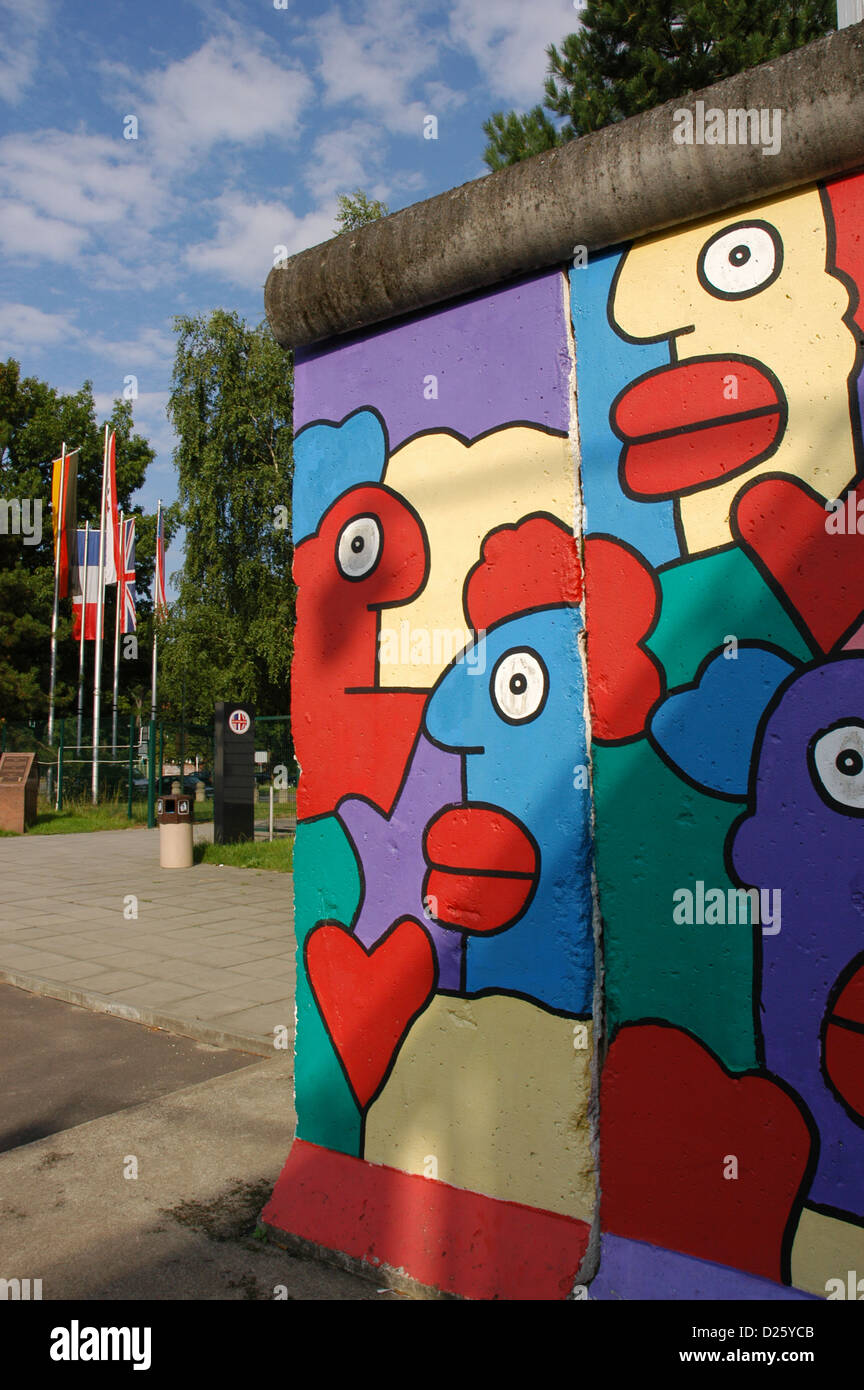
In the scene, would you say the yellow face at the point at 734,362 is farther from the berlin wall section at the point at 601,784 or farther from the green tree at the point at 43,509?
the green tree at the point at 43,509

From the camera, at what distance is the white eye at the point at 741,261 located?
231 centimetres

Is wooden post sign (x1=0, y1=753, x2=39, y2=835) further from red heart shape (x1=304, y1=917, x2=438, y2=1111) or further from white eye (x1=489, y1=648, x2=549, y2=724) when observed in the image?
white eye (x1=489, y1=648, x2=549, y2=724)

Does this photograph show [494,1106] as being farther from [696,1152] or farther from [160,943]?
[160,943]

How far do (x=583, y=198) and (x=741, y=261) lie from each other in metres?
0.46

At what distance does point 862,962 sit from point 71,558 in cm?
2300

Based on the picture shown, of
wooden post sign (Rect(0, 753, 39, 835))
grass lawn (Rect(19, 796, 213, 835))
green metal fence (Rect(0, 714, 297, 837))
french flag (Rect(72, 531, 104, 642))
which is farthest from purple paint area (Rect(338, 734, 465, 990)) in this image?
french flag (Rect(72, 531, 104, 642))

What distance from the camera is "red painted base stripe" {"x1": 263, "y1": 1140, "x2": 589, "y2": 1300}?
8.01ft

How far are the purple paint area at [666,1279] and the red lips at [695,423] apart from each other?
1839 millimetres

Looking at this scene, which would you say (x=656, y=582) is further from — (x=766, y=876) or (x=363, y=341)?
(x=363, y=341)

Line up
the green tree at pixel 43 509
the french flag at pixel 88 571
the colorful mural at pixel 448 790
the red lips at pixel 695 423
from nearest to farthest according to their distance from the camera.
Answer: the red lips at pixel 695 423 → the colorful mural at pixel 448 790 → the french flag at pixel 88 571 → the green tree at pixel 43 509

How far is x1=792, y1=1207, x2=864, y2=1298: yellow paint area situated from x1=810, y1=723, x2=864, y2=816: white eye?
88cm

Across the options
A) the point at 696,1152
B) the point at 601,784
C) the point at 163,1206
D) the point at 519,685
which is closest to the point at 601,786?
the point at 601,784

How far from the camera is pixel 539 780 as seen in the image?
2598 mm

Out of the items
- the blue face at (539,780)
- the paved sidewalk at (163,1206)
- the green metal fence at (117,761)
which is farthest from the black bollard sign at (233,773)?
the blue face at (539,780)
